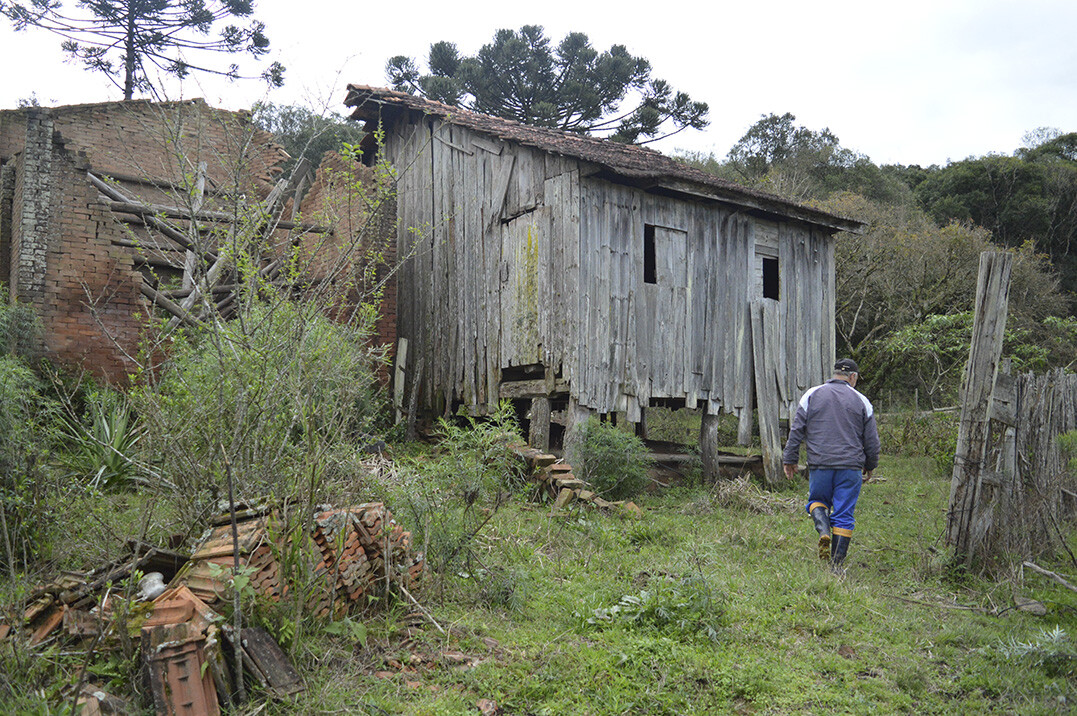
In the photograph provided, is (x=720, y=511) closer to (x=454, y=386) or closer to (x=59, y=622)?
(x=454, y=386)

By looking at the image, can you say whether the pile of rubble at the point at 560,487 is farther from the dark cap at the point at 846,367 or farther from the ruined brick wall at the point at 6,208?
the ruined brick wall at the point at 6,208

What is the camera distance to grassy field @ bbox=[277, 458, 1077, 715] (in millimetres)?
3902

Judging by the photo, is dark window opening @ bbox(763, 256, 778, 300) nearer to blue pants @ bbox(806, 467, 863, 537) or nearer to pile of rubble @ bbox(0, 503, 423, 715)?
blue pants @ bbox(806, 467, 863, 537)

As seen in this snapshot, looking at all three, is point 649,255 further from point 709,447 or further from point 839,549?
point 839,549

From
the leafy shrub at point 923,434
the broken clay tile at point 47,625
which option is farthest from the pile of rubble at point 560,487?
the leafy shrub at point 923,434

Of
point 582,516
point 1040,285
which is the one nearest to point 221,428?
point 582,516

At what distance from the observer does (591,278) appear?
9992 millimetres

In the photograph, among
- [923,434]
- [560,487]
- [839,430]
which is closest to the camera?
[839,430]

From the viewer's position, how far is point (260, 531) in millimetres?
4070

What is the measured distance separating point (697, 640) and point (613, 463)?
4.62 meters

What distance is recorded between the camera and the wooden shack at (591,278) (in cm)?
1005

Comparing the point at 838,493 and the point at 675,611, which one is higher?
the point at 838,493

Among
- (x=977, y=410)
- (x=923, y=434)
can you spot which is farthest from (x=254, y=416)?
(x=923, y=434)

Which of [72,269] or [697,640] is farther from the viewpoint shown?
[72,269]
